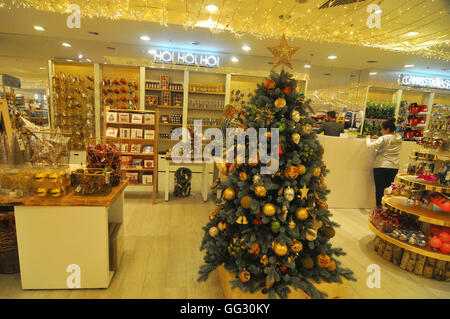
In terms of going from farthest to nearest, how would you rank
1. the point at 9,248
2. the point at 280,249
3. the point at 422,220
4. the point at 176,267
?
the point at 422,220 < the point at 176,267 < the point at 9,248 < the point at 280,249

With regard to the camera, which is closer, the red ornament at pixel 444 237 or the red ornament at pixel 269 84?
the red ornament at pixel 269 84

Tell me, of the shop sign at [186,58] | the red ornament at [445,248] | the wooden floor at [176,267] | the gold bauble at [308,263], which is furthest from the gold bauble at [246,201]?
the shop sign at [186,58]

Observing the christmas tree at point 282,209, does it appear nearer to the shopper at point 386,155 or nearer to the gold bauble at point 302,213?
the gold bauble at point 302,213

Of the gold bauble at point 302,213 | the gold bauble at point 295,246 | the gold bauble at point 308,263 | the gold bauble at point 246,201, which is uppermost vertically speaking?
the gold bauble at point 246,201

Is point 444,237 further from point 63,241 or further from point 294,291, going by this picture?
point 63,241

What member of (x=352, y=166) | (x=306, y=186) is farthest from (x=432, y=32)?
(x=306, y=186)

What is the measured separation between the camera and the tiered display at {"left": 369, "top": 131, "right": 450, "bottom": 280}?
2377 mm

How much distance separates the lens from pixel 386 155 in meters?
3.87

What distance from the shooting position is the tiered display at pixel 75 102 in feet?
19.2

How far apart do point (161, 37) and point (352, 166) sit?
15.2ft

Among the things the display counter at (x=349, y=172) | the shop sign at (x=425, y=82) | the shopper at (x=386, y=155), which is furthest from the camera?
the shop sign at (x=425, y=82)

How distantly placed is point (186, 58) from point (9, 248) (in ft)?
17.4

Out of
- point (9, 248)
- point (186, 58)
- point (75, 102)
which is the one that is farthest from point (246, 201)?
point (75, 102)

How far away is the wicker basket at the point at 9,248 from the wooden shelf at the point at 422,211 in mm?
3736
